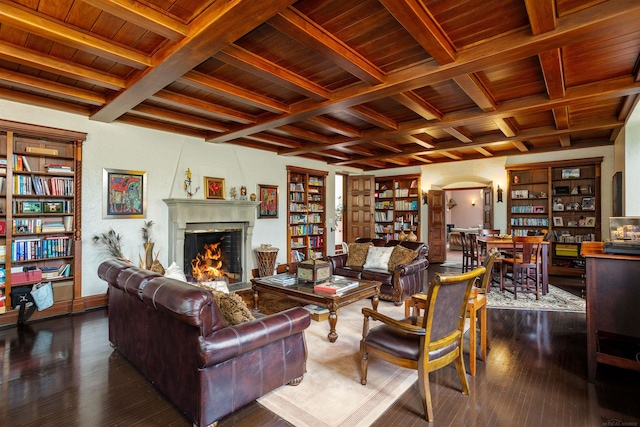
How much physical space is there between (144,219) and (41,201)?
1266 millimetres

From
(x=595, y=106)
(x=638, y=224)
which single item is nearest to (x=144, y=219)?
(x=638, y=224)

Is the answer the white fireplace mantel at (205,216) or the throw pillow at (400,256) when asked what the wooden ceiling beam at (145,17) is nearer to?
the white fireplace mantel at (205,216)

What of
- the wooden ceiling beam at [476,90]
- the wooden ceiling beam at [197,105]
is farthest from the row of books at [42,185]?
the wooden ceiling beam at [476,90]

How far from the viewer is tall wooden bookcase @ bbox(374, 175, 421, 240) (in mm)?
8974

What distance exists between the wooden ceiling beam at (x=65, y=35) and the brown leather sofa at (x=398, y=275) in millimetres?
3825

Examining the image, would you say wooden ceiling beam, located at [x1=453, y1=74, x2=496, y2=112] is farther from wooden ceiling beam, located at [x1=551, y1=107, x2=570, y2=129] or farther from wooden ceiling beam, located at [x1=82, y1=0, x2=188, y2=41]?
wooden ceiling beam, located at [x1=82, y1=0, x2=188, y2=41]

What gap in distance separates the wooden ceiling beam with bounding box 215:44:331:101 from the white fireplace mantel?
113 inches

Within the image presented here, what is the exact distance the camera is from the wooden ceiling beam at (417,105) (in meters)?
Result: 3.88

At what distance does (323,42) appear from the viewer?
2.58 m

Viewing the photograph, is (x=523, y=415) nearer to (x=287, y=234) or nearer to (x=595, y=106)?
(x=595, y=106)


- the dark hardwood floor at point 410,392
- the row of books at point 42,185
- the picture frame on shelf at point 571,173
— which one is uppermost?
the picture frame on shelf at point 571,173

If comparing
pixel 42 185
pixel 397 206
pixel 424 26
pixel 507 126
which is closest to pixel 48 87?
pixel 42 185

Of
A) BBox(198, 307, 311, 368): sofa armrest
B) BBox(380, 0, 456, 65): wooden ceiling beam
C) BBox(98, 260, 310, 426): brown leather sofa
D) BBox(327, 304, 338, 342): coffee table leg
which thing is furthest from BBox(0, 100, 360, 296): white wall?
BBox(380, 0, 456, 65): wooden ceiling beam

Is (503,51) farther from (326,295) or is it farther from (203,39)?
(326,295)
